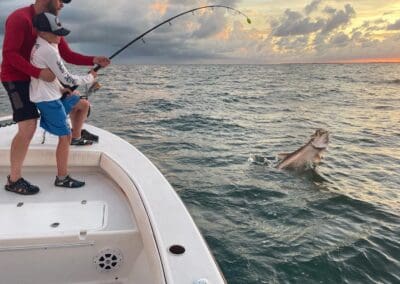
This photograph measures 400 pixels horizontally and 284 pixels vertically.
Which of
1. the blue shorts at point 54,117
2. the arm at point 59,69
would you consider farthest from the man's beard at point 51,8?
the blue shorts at point 54,117

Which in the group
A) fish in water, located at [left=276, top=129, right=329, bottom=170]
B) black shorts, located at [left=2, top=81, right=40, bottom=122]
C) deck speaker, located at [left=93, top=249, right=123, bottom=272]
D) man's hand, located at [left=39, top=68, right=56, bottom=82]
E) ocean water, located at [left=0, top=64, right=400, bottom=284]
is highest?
man's hand, located at [left=39, top=68, right=56, bottom=82]

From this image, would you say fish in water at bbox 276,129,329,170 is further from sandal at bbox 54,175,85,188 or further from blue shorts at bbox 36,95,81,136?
blue shorts at bbox 36,95,81,136

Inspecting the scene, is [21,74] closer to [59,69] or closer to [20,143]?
[59,69]

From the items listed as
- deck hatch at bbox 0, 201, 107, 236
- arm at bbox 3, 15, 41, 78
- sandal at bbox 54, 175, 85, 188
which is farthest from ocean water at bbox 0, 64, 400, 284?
arm at bbox 3, 15, 41, 78

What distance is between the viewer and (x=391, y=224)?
5.89 m

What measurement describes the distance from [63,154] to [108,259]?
1.47 meters

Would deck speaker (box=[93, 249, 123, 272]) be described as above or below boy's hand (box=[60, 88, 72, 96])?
below

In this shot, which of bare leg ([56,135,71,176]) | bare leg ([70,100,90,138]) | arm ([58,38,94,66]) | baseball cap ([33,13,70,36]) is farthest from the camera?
bare leg ([70,100,90,138])

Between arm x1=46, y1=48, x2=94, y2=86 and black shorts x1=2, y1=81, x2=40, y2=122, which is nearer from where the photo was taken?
arm x1=46, y1=48, x2=94, y2=86

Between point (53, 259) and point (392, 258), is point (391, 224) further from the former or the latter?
point (53, 259)

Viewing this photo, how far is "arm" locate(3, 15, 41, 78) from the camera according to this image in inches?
138

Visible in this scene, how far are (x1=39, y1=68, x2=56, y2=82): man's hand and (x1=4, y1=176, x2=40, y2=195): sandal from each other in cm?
111

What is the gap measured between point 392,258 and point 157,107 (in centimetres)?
1481

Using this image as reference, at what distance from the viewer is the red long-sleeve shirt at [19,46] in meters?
3.51
